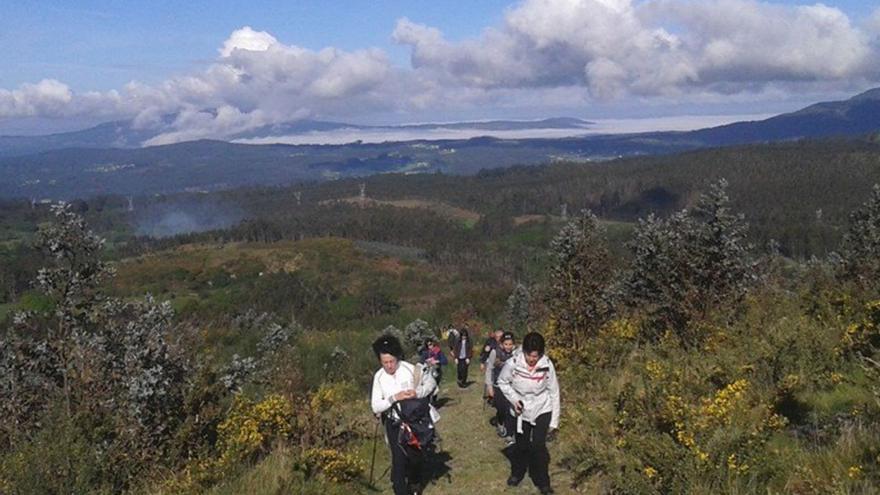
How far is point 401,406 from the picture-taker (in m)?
7.06

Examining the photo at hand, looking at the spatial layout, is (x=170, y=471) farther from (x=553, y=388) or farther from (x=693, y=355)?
(x=693, y=355)

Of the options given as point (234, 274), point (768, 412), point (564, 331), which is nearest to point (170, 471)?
point (768, 412)

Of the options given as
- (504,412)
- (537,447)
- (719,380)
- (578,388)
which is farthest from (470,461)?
(719,380)

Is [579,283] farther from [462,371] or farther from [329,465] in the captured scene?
[329,465]

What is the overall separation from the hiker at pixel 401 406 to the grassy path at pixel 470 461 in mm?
960

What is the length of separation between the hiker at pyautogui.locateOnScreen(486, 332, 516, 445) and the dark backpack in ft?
4.24

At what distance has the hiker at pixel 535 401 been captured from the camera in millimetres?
7203

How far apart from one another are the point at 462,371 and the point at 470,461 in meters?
8.15

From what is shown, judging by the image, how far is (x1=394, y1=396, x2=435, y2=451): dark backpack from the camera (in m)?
7.04

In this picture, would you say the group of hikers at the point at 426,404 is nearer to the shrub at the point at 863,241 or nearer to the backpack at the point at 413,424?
the backpack at the point at 413,424

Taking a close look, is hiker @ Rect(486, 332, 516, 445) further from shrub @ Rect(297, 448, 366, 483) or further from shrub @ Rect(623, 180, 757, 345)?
shrub @ Rect(623, 180, 757, 345)

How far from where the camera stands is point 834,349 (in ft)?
27.6

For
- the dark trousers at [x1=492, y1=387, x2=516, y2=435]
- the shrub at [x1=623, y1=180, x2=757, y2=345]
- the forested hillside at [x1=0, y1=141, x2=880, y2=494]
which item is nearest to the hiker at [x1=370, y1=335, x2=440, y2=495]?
the forested hillside at [x1=0, y1=141, x2=880, y2=494]

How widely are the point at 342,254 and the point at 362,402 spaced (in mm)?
124371
